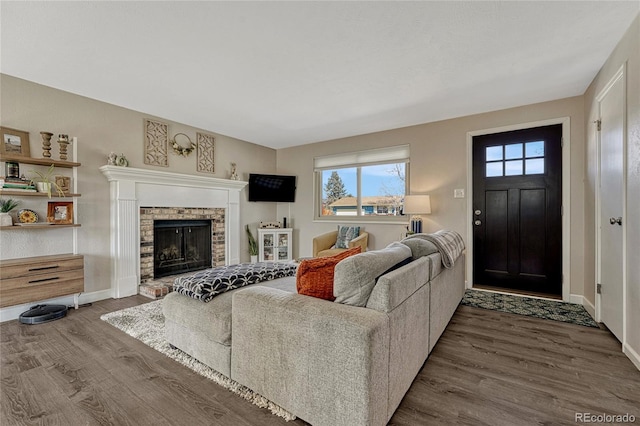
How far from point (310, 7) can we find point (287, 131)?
291 centimetres

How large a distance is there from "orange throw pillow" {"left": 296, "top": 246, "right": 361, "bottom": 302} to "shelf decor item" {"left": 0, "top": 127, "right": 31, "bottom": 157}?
3.30 m

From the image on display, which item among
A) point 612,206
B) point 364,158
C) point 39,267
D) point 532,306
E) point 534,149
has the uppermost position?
point 364,158

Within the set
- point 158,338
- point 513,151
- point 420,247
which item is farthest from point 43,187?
A: point 513,151

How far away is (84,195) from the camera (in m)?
3.38

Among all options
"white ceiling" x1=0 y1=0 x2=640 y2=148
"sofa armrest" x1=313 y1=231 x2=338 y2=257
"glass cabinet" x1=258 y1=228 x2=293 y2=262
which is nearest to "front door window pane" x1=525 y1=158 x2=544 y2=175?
"white ceiling" x1=0 y1=0 x2=640 y2=148

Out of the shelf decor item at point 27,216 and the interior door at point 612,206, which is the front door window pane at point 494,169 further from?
the shelf decor item at point 27,216

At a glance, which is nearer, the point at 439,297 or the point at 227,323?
the point at 227,323

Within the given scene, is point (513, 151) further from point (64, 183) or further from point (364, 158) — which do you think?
point (64, 183)

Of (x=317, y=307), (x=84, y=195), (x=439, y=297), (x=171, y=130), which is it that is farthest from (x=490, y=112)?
(x=84, y=195)

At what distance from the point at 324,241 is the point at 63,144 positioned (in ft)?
11.7

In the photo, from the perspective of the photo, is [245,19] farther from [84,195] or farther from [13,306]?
[13,306]

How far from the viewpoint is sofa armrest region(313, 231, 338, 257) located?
466 centimetres

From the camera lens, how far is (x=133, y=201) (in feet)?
12.3

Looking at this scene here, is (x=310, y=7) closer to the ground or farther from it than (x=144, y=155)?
farther from it
